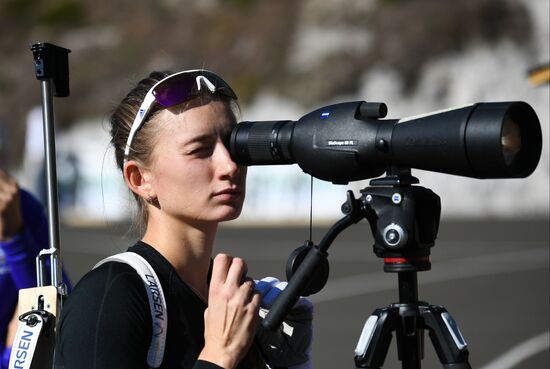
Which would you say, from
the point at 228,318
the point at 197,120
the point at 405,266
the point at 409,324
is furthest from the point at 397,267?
the point at 197,120

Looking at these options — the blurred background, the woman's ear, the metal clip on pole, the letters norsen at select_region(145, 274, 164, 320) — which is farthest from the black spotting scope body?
the blurred background

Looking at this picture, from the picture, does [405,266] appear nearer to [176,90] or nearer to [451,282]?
[176,90]

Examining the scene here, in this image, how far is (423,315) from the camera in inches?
93.6

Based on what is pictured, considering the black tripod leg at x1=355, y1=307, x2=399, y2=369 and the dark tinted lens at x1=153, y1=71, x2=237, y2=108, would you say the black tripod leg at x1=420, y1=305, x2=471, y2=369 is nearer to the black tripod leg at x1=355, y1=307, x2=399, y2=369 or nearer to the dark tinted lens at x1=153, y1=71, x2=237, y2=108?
the black tripod leg at x1=355, y1=307, x2=399, y2=369

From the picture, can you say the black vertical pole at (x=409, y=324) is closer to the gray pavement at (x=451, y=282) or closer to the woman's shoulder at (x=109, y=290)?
the woman's shoulder at (x=109, y=290)

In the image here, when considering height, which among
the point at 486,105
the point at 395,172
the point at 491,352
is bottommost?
the point at 491,352

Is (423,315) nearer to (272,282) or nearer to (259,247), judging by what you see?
(272,282)

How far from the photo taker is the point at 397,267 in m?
2.31

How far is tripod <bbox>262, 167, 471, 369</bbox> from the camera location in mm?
2252

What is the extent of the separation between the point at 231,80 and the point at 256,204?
22.2ft

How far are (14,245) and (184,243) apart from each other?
1627mm

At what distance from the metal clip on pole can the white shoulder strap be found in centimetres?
39

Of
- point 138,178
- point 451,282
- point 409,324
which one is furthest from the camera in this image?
point 451,282

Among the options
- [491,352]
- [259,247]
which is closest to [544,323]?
[491,352]
